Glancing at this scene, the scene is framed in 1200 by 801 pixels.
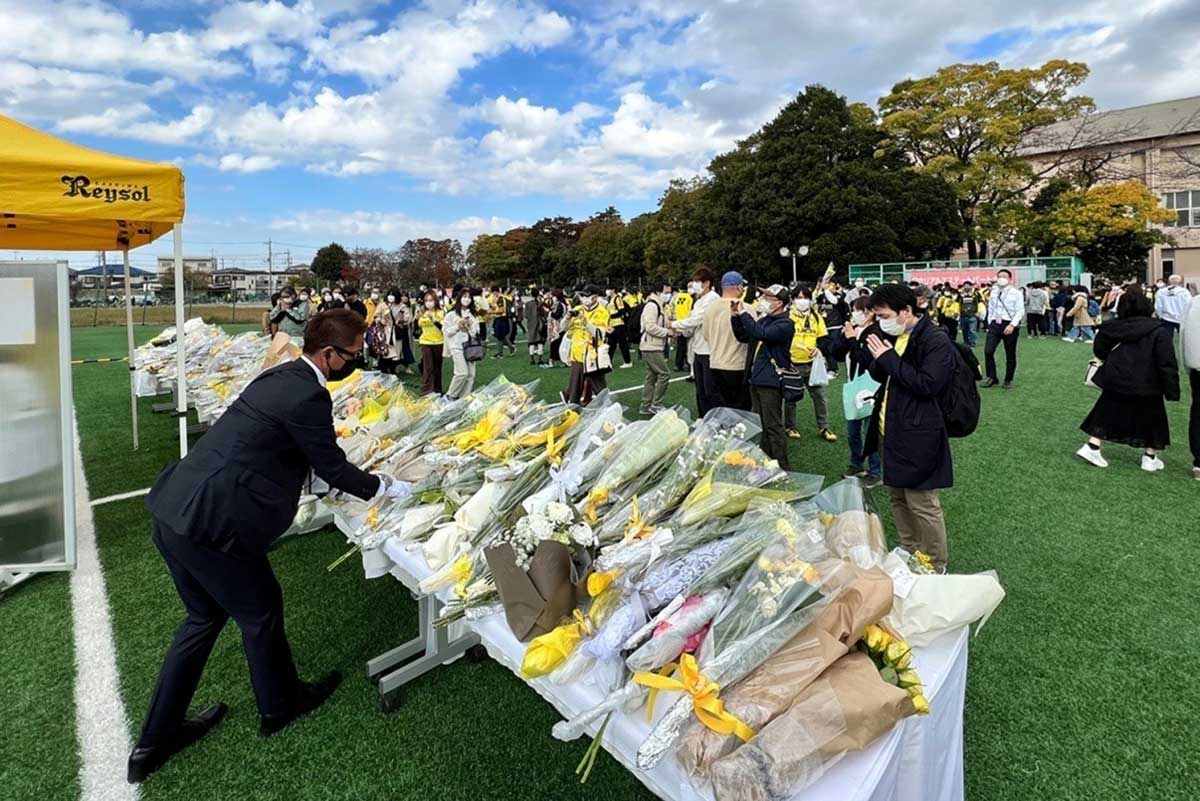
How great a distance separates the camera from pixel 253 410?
95.7 inches

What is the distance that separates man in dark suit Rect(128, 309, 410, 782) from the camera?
93.8 inches

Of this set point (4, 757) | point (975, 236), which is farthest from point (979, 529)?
point (975, 236)

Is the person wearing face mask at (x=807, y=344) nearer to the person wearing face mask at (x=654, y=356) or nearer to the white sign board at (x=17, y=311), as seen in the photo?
the person wearing face mask at (x=654, y=356)

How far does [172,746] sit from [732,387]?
5.41 metres

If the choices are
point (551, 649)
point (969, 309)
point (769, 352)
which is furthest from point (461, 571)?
point (969, 309)

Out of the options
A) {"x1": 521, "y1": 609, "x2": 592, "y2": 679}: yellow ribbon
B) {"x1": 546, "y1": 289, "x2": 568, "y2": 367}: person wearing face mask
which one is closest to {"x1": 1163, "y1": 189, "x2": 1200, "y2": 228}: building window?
{"x1": 546, "y1": 289, "x2": 568, "y2": 367}: person wearing face mask

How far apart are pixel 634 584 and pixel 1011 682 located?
226 centimetres

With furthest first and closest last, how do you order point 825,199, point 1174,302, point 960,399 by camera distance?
1. point 825,199
2. point 1174,302
3. point 960,399

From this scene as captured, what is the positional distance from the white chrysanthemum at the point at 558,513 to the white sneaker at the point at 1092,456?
6.54 m

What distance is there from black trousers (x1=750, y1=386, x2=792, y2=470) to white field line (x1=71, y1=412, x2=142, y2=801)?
492 centimetres

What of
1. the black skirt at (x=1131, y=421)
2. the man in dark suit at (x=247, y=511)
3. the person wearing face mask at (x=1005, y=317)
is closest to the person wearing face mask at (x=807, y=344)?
the black skirt at (x=1131, y=421)

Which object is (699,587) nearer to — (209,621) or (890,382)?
(209,621)

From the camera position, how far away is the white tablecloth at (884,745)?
151 cm

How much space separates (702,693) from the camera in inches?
60.5
